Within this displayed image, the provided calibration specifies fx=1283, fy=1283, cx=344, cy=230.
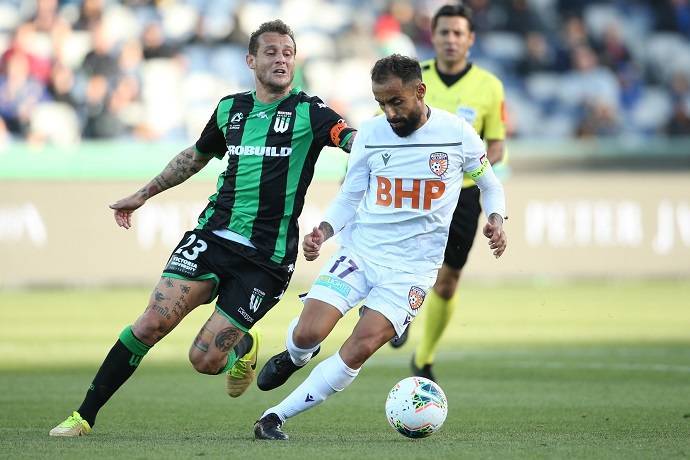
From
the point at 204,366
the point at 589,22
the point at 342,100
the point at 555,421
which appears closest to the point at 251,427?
the point at 204,366

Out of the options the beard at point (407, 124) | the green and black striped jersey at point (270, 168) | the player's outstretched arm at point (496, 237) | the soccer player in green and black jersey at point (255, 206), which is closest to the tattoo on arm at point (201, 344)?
the soccer player in green and black jersey at point (255, 206)

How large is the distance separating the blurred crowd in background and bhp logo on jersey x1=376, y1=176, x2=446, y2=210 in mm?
12194

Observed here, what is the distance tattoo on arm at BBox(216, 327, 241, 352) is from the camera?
24.0 feet

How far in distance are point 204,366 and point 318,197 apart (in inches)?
446

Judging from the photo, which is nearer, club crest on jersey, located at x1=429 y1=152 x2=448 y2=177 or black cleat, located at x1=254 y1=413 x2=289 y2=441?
black cleat, located at x1=254 y1=413 x2=289 y2=441

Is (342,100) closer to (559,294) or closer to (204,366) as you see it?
(559,294)

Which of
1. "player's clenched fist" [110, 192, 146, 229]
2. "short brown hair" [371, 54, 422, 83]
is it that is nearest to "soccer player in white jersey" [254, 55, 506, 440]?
"short brown hair" [371, 54, 422, 83]

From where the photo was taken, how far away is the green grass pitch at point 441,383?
6.39 m

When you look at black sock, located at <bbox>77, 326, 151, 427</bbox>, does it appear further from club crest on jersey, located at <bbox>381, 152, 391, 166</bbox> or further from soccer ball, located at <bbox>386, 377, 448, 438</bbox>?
club crest on jersey, located at <bbox>381, 152, 391, 166</bbox>

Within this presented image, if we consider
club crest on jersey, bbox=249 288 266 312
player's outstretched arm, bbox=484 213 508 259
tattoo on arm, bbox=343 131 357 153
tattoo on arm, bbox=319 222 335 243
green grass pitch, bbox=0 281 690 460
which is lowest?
green grass pitch, bbox=0 281 690 460

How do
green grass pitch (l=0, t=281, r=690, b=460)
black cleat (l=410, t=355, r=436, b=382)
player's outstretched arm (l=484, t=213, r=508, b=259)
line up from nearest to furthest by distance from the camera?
green grass pitch (l=0, t=281, r=690, b=460), player's outstretched arm (l=484, t=213, r=508, b=259), black cleat (l=410, t=355, r=436, b=382)

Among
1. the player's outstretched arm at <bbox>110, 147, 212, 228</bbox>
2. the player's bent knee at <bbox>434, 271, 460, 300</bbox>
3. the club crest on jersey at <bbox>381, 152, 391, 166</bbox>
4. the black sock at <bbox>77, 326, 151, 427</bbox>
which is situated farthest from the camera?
the player's bent knee at <bbox>434, 271, 460, 300</bbox>

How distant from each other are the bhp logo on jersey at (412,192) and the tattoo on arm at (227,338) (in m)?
1.20

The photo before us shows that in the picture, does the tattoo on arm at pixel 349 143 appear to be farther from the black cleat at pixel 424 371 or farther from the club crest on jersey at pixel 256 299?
the black cleat at pixel 424 371
